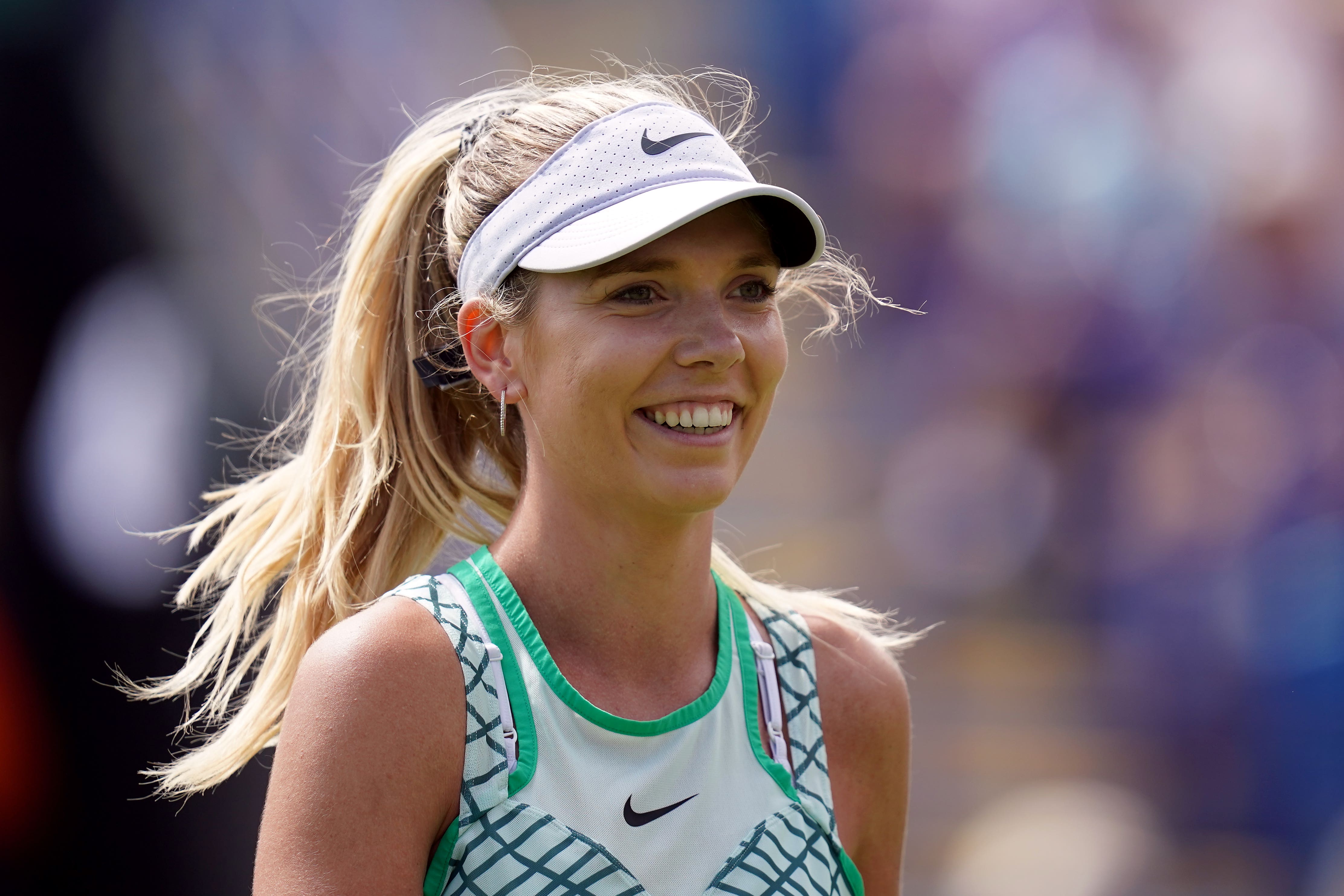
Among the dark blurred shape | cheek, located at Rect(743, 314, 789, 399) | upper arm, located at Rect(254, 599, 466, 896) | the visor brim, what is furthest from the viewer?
the dark blurred shape

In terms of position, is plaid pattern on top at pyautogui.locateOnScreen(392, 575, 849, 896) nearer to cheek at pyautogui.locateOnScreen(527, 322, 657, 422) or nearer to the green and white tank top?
the green and white tank top

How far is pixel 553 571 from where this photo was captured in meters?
1.78

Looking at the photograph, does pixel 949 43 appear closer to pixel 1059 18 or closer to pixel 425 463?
pixel 1059 18

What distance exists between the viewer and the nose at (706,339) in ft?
5.47

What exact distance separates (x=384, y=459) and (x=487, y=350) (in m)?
0.29

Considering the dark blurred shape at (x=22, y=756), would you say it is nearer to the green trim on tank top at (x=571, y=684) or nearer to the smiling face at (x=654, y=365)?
the green trim on tank top at (x=571, y=684)

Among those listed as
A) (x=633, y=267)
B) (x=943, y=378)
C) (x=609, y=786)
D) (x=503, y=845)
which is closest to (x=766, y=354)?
(x=633, y=267)

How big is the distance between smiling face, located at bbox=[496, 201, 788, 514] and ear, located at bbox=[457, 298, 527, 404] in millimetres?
53

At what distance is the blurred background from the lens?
391 cm

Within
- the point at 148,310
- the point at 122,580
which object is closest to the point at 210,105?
the point at 148,310

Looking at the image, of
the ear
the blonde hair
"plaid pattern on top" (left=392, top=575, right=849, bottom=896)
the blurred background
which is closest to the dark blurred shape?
the blurred background

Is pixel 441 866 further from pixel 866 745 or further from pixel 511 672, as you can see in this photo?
pixel 866 745

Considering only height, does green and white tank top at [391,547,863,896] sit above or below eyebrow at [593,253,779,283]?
below

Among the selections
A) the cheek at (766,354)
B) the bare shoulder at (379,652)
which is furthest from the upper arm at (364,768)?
the cheek at (766,354)
